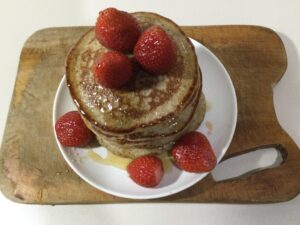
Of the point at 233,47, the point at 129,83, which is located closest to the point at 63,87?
the point at 129,83

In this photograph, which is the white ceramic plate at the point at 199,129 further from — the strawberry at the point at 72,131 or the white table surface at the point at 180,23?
the white table surface at the point at 180,23

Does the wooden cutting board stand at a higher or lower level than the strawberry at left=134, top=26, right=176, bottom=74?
lower

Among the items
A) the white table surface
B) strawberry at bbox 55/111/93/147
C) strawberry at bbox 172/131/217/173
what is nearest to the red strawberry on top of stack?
strawberry at bbox 172/131/217/173

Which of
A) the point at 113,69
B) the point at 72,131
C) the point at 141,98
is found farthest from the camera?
the point at 72,131

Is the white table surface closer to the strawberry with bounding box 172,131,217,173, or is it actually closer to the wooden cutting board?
the wooden cutting board

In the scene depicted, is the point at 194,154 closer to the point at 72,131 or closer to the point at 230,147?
the point at 230,147

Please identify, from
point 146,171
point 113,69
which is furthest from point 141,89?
point 146,171

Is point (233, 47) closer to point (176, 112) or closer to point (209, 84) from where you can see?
point (209, 84)
